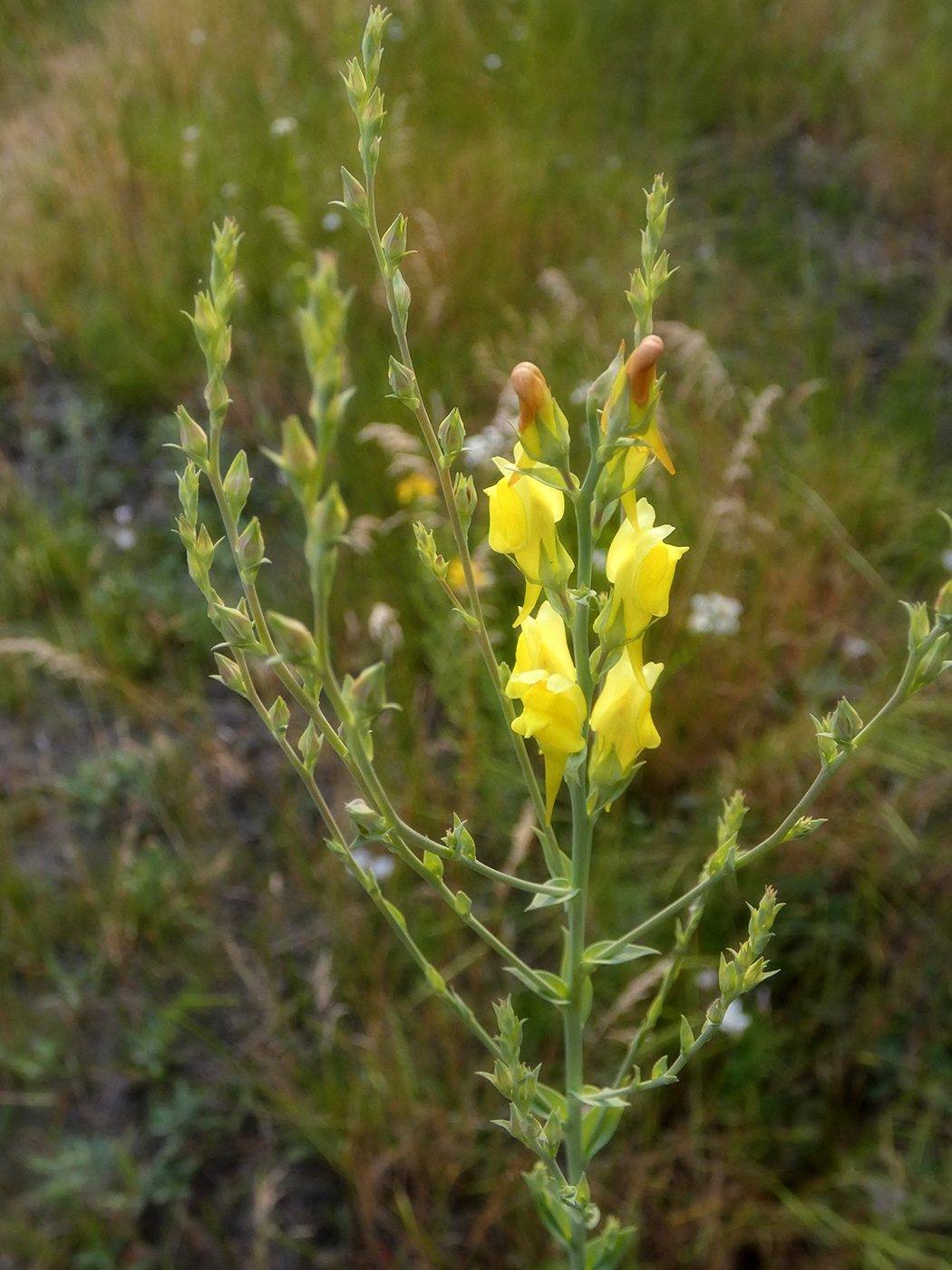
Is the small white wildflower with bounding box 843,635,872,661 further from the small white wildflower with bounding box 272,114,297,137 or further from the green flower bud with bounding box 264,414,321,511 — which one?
the small white wildflower with bounding box 272,114,297,137

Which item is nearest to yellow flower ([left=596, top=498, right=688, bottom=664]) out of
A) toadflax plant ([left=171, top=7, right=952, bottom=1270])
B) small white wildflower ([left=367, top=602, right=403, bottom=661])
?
toadflax plant ([left=171, top=7, right=952, bottom=1270])

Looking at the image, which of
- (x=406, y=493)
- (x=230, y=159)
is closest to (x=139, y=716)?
(x=406, y=493)

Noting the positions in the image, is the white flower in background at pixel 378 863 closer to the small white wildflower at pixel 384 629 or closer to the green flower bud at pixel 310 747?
the small white wildflower at pixel 384 629

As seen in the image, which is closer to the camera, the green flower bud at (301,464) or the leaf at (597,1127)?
the green flower bud at (301,464)

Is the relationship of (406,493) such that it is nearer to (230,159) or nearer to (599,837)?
(599,837)

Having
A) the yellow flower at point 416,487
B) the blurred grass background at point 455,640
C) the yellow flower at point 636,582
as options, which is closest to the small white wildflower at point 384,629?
the blurred grass background at point 455,640

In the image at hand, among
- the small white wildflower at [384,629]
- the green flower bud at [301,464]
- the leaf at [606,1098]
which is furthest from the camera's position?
the small white wildflower at [384,629]
